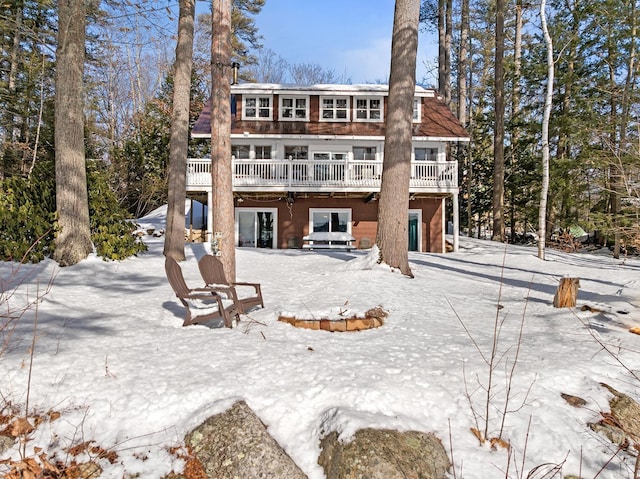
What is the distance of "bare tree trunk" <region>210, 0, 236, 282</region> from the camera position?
21.7 ft

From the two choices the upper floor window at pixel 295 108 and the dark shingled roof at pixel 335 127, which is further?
the upper floor window at pixel 295 108

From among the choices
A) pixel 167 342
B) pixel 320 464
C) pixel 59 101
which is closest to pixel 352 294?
pixel 167 342

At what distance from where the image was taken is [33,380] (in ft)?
9.38

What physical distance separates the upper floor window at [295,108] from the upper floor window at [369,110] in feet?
8.07

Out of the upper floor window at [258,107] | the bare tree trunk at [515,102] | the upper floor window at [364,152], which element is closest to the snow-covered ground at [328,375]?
the upper floor window at [364,152]

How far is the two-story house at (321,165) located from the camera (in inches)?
579

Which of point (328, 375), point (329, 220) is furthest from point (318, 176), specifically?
point (328, 375)

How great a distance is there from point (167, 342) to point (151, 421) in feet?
4.70

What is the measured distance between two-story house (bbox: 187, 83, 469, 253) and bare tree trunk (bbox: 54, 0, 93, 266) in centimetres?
658

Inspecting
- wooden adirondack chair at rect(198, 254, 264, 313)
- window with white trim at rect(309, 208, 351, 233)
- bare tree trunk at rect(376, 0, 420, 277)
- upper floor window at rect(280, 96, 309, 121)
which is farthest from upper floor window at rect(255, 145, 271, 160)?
wooden adirondack chair at rect(198, 254, 264, 313)

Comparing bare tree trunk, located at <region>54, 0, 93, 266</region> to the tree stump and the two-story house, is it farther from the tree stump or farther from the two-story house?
the tree stump

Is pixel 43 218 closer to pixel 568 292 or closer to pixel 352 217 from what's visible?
pixel 568 292

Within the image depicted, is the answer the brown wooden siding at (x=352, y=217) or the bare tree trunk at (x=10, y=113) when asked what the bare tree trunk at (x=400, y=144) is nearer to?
the brown wooden siding at (x=352, y=217)

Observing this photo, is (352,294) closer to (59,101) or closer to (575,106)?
(59,101)
